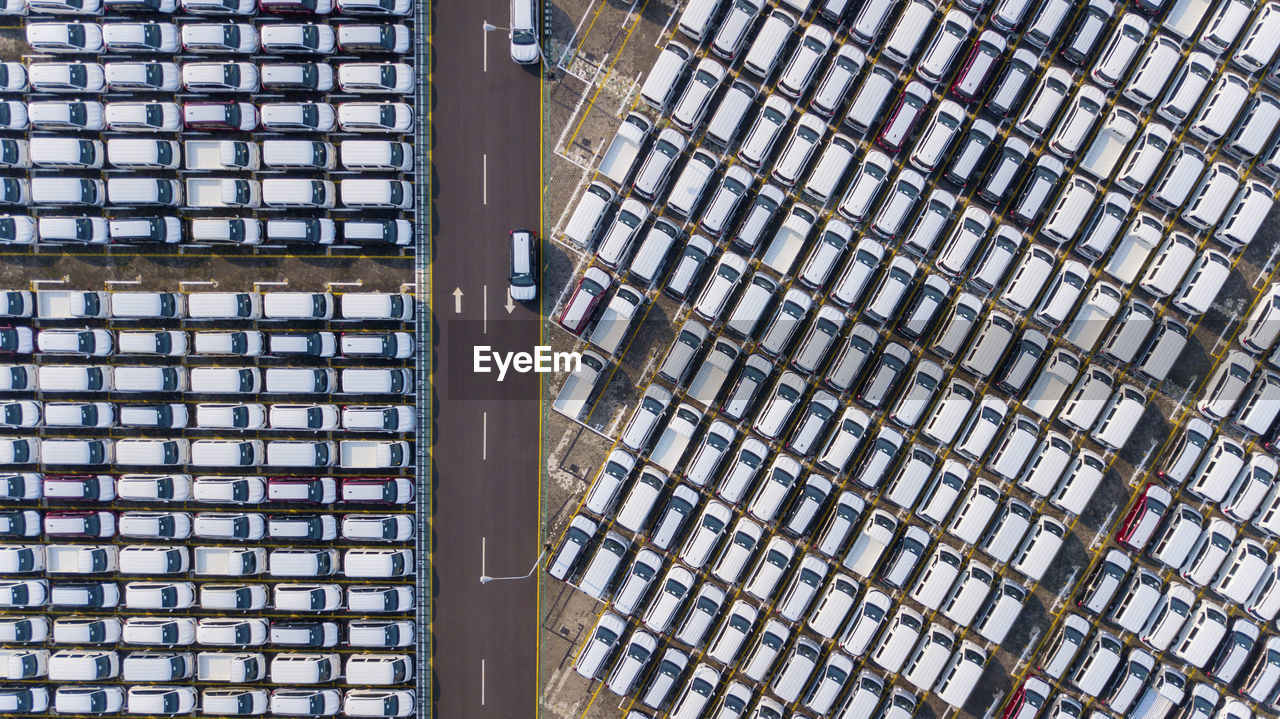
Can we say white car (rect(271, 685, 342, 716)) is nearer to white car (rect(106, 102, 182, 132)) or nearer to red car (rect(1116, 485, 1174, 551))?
white car (rect(106, 102, 182, 132))

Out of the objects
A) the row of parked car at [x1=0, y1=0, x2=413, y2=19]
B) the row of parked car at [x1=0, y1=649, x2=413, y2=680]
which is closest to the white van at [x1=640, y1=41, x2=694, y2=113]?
the row of parked car at [x1=0, y1=0, x2=413, y2=19]

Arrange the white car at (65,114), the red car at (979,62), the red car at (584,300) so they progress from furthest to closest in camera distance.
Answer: the white car at (65,114) < the red car at (584,300) < the red car at (979,62)

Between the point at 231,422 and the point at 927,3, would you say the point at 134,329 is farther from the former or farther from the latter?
the point at 927,3

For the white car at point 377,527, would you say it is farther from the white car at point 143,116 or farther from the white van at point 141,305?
the white car at point 143,116

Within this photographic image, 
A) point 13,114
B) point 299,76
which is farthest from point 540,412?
point 13,114

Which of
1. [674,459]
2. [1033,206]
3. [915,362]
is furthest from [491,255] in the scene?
[1033,206]

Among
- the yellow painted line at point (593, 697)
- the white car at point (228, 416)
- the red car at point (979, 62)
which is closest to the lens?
the red car at point (979, 62)

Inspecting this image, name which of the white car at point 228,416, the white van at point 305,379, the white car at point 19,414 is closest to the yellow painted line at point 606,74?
the white van at point 305,379
